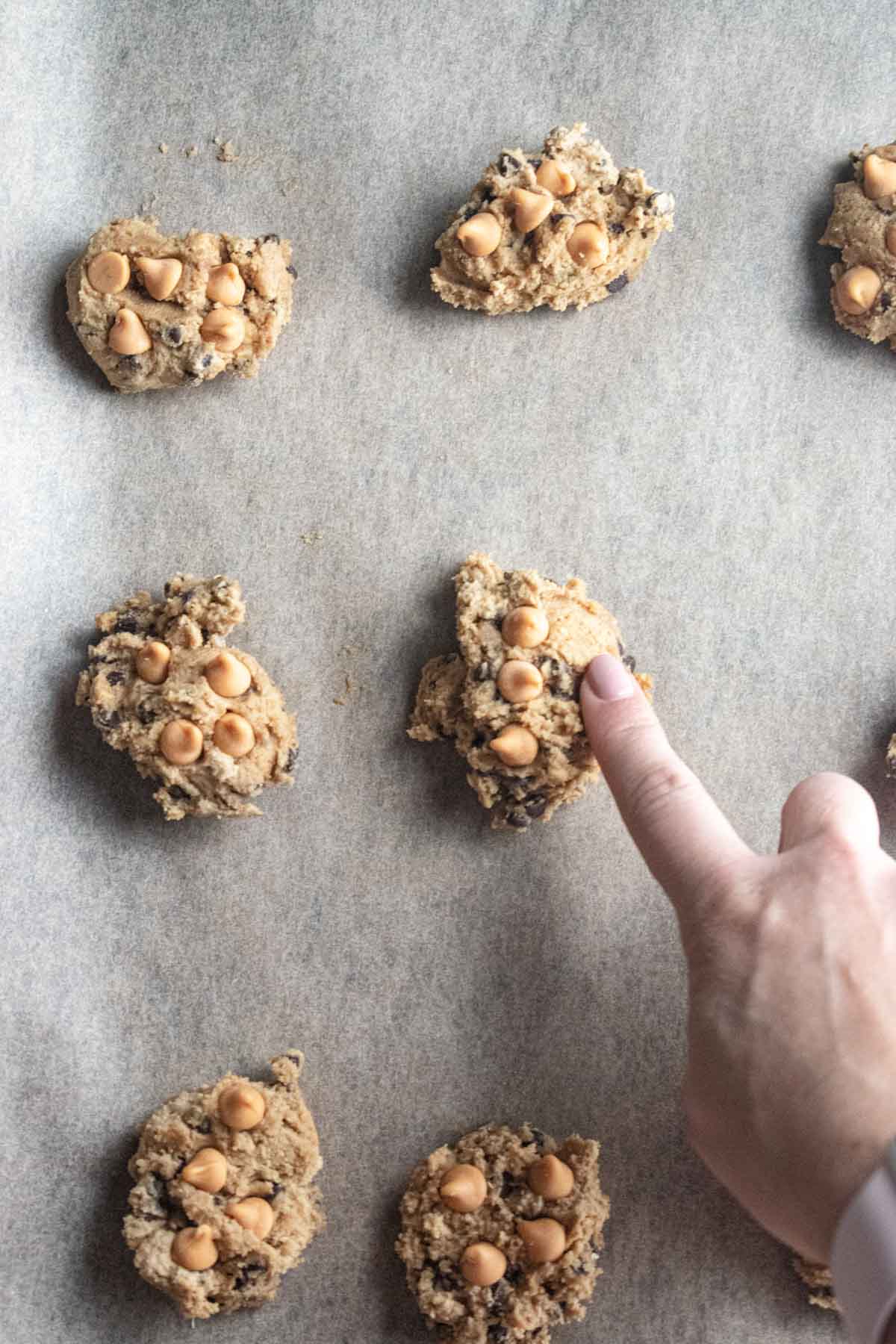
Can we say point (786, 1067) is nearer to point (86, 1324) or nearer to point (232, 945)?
point (232, 945)

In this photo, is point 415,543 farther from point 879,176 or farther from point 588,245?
point 879,176

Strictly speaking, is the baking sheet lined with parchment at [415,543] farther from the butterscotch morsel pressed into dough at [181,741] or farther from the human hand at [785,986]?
the human hand at [785,986]

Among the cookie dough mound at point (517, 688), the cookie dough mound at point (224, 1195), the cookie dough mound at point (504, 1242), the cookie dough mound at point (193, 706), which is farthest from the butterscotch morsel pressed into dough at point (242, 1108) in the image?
the cookie dough mound at point (517, 688)

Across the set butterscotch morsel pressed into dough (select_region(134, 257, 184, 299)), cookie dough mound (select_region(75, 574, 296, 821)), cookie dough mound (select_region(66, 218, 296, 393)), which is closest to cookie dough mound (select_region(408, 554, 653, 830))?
cookie dough mound (select_region(75, 574, 296, 821))

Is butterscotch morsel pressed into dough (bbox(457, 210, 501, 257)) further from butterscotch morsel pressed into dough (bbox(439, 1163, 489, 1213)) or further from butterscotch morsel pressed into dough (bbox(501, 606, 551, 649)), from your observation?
butterscotch morsel pressed into dough (bbox(439, 1163, 489, 1213))

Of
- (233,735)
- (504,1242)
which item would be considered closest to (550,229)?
(233,735)

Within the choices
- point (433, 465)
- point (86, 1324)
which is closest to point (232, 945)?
point (86, 1324)
